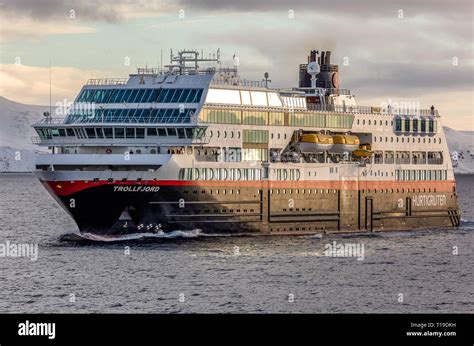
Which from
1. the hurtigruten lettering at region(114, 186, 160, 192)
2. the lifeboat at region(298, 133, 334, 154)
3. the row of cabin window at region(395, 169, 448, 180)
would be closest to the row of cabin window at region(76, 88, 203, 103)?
the hurtigruten lettering at region(114, 186, 160, 192)

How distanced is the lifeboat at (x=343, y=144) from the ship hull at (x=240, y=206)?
267 cm

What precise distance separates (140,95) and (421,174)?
29.6 meters

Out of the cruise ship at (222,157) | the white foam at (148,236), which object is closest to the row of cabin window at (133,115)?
the cruise ship at (222,157)

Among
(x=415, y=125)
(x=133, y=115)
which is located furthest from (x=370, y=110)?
(x=133, y=115)

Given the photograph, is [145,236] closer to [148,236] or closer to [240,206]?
[148,236]

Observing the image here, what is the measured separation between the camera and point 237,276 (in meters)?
78.1

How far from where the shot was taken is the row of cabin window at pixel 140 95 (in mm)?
93812

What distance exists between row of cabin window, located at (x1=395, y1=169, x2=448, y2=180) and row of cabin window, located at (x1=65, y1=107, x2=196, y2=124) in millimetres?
25093

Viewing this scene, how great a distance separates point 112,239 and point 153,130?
25.9 ft

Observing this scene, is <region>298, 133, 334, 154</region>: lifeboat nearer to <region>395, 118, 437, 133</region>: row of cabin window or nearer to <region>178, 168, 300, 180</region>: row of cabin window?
<region>178, 168, 300, 180</region>: row of cabin window

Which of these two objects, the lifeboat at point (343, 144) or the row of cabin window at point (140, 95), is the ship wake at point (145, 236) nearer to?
the row of cabin window at point (140, 95)

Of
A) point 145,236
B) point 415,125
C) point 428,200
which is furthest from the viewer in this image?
point 428,200

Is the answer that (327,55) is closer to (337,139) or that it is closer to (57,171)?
(337,139)
